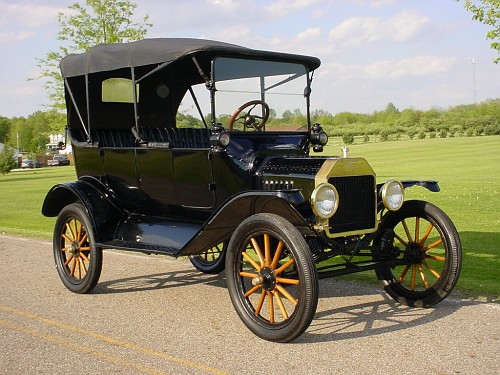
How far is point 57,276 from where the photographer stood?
7.69 metres

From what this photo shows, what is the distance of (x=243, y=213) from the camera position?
5.47m

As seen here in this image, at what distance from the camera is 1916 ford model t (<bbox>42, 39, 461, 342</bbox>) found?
5.07m

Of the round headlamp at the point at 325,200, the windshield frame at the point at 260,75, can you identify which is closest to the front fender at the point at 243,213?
the round headlamp at the point at 325,200

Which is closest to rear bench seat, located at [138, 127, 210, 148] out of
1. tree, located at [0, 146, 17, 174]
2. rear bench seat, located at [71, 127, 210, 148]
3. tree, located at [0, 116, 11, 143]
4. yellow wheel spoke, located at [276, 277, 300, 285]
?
rear bench seat, located at [71, 127, 210, 148]

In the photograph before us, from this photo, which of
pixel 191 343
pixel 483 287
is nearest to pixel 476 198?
pixel 483 287

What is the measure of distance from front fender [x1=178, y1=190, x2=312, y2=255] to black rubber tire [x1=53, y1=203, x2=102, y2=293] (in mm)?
1282

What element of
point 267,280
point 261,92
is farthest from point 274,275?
point 261,92

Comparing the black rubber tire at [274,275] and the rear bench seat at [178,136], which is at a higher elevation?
the rear bench seat at [178,136]

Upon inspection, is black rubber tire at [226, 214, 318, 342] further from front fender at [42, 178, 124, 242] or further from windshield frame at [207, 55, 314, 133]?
front fender at [42, 178, 124, 242]

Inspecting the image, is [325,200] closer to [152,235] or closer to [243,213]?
[243,213]

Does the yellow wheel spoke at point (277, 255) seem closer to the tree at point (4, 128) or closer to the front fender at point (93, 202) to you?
the front fender at point (93, 202)

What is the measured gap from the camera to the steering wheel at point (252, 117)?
21.1 feet

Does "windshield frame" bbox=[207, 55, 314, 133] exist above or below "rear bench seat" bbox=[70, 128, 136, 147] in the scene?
above

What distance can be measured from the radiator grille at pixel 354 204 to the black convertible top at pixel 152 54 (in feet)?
5.55
